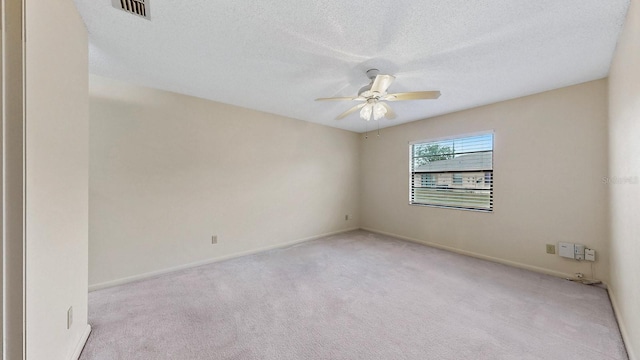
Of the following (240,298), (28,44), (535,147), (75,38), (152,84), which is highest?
(152,84)

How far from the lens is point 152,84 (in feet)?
8.77

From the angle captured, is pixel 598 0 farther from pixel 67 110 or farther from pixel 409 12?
pixel 67 110

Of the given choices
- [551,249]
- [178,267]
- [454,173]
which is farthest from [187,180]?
[551,249]

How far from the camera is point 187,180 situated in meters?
3.03

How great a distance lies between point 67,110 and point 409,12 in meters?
2.27

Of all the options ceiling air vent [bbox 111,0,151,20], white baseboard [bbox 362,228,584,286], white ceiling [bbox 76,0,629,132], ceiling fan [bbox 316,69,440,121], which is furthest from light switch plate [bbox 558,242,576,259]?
ceiling air vent [bbox 111,0,151,20]

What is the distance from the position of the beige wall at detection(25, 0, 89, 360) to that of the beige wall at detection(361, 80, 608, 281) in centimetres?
432

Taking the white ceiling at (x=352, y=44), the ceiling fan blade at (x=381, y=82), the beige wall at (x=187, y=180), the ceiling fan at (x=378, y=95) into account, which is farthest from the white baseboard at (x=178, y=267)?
the ceiling fan blade at (x=381, y=82)

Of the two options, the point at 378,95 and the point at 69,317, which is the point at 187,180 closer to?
the point at 69,317

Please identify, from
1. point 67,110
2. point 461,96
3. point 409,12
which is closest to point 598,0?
point 409,12

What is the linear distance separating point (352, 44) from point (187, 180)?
8.52ft

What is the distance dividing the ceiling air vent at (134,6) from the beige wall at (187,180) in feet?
4.74

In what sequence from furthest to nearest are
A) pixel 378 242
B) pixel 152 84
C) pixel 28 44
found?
pixel 378 242 → pixel 152 84 → pixel 28 44

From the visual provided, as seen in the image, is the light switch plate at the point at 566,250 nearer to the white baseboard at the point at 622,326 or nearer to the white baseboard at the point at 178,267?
the white baseboard at the point at 622,326
